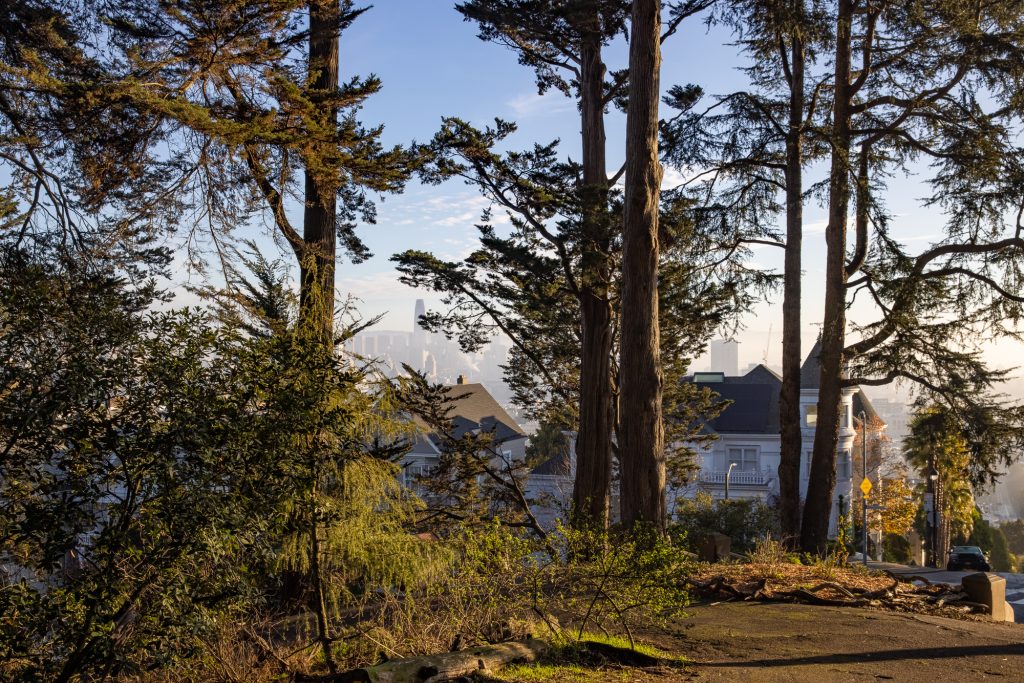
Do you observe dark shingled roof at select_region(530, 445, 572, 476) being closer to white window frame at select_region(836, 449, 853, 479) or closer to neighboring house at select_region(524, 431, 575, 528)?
neighboring house at select_region(524, 431, 575, 528)

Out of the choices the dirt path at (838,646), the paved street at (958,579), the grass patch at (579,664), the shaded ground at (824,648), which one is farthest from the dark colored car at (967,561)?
the grass patch at (579,664)

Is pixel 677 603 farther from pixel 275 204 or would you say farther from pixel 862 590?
pixel 275 204

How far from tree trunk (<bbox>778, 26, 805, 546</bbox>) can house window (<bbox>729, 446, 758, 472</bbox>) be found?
1197 inches

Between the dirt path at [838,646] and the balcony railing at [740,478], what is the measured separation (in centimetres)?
3656

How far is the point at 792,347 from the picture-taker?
1806 centimetres

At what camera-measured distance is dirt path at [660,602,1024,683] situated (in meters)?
7.58

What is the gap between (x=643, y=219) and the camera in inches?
478

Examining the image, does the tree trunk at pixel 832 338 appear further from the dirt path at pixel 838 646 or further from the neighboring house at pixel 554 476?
the neighboring house at pixel 554 476

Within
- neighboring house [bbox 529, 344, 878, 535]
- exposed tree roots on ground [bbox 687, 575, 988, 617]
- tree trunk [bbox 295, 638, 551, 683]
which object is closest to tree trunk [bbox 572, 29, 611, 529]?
exposed tree roots on ground [bbox 687, 575, 988, 617]

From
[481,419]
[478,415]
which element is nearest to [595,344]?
[481,419]

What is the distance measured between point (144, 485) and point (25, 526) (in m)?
0.76

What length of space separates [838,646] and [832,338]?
10335 millimetres

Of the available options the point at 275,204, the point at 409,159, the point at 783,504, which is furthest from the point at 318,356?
the point at 783,504

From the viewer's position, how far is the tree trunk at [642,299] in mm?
11875
